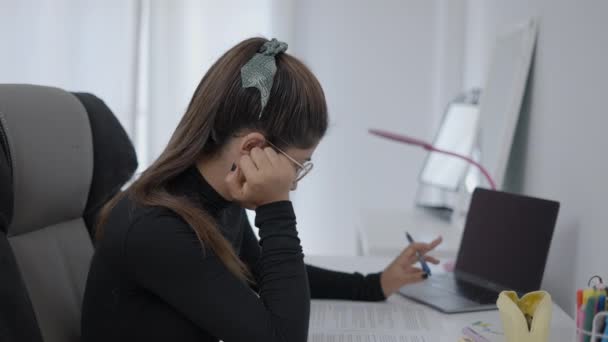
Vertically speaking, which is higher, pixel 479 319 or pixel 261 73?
pixel 261 73

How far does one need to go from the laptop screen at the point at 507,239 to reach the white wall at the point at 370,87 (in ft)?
4.95

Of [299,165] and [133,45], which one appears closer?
[299,165]

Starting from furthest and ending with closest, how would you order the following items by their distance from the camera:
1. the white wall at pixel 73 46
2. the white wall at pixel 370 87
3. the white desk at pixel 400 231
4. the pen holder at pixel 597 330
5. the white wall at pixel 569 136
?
the white wall at pixel 370 87 < the white wall at pixel 73 46 < the white desk at pixel 400 231 < the white wall at pixel 569 136 < the pen holder at pixel 597 330

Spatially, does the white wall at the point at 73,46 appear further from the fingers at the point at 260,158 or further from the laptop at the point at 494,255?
the fingers at the point at 260,158

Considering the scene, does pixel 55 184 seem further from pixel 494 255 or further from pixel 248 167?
pixel 494 255

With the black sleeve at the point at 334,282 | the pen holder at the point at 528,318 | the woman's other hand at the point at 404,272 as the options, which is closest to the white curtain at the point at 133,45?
the black sleeve at the point at 334,282

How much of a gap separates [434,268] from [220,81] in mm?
801

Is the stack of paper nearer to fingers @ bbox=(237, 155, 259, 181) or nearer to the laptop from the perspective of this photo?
the laptop

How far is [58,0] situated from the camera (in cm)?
269

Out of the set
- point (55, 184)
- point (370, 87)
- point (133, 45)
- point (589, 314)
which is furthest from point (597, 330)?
point (133, 45)

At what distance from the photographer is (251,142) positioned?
3.09 feet

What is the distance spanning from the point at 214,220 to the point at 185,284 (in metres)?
0.14

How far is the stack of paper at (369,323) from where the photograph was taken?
40.9 inches

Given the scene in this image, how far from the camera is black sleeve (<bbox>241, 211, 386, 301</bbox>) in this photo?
4.09ft
